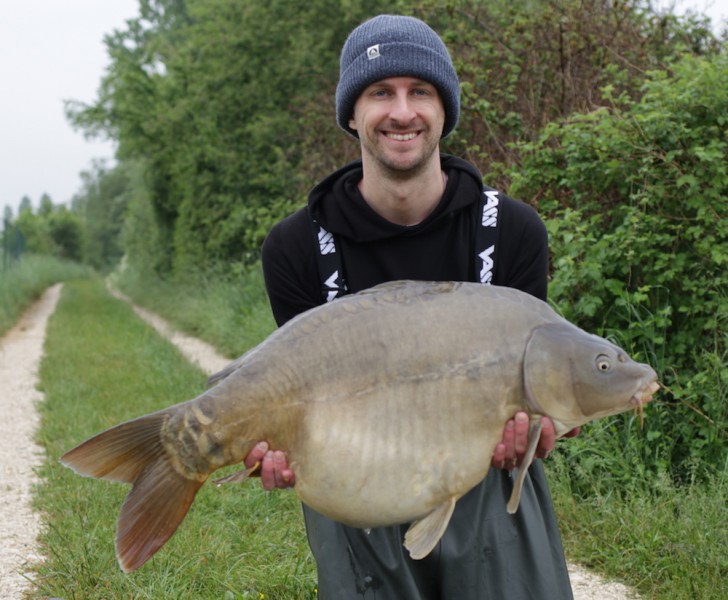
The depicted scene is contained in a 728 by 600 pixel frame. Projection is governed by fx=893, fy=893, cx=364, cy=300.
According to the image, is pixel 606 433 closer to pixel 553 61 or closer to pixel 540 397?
pixel 540 397

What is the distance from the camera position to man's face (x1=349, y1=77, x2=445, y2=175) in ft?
7.95

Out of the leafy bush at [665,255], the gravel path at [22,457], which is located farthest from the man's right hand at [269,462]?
the leafy bush at [665,255]

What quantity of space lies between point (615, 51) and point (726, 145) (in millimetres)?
2315

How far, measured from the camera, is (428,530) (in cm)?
195

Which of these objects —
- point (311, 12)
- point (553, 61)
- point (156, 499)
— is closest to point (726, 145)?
point (553, 61)

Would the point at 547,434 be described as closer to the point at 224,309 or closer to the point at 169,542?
the point at 169,542

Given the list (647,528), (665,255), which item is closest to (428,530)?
A: (647,528)

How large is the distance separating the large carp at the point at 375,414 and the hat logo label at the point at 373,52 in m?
0.81

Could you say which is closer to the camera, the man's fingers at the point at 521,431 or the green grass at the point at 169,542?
the man's fingers at the point at 521,431

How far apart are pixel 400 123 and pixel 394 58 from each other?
18cm

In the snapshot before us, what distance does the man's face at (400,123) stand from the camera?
2.42 m

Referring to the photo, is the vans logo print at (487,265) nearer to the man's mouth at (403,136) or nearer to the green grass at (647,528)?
the man's mouth at (403,136)

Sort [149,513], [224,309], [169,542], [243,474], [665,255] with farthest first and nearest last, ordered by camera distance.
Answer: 1. [224,309]
2. [665,255]
3. [169,542]
4. [243,474]
5. [149,513]

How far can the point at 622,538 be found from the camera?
3547 millimetres
